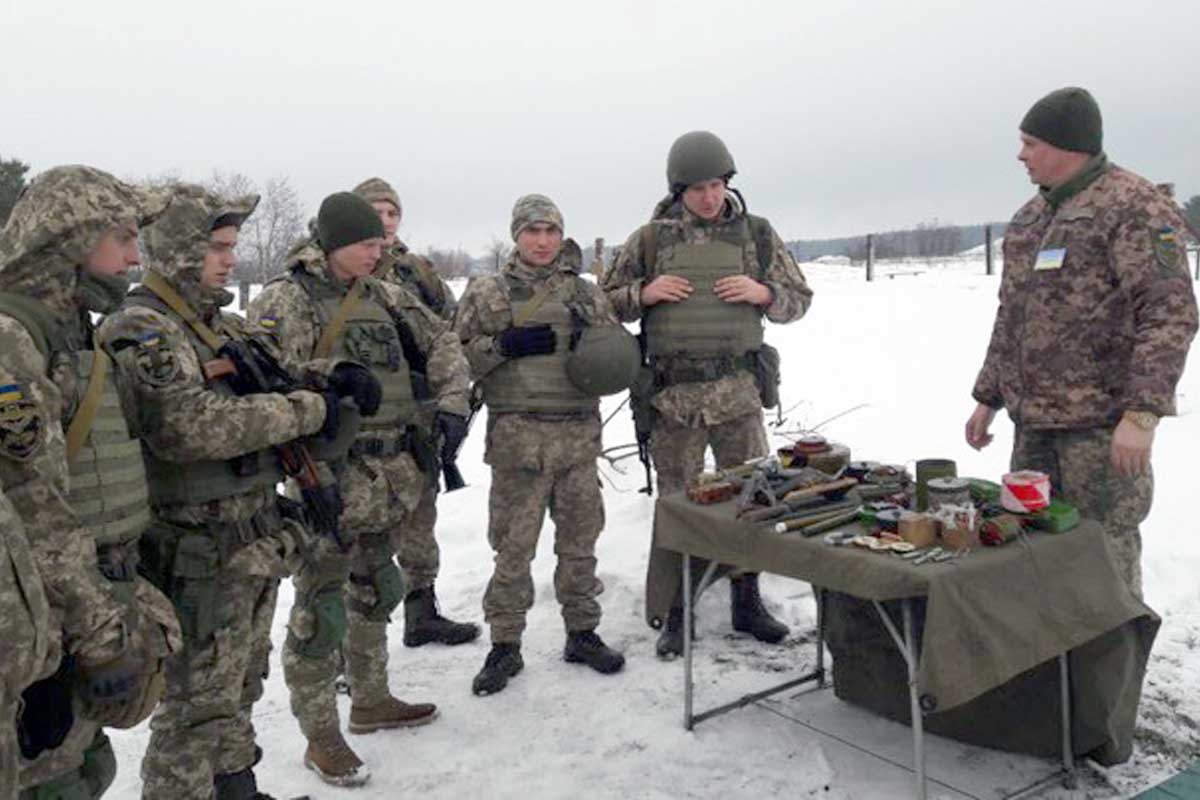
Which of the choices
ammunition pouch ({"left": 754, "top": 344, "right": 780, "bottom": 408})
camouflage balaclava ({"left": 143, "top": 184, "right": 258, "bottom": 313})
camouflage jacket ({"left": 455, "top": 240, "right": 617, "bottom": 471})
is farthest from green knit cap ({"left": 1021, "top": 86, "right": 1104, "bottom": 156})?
camouflage balaclava ({"left": 143, "top": 184, "right": 258, "bottom": 313})

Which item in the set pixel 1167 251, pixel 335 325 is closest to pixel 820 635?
pixel 1167 251

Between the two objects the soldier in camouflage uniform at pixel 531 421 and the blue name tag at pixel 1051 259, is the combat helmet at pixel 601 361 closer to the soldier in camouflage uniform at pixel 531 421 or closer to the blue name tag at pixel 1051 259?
the soldier in camouflage uniform at pixel 531 421

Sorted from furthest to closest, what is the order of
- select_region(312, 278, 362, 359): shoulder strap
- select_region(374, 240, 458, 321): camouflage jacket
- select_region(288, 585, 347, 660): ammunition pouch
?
select_region(374, 240, 458, 321): camouflage jacket, select_region(312, 278, 362, 359): shoulder strap, select_region(288, 585, 347, 660): ammunition pouch

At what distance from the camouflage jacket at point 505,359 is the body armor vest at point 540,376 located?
48mm

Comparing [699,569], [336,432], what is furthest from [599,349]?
[336,432]

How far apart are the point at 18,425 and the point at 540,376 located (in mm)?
2667

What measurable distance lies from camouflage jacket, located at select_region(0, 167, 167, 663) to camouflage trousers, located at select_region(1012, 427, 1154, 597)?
3451 mm

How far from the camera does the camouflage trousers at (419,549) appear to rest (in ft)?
17.4

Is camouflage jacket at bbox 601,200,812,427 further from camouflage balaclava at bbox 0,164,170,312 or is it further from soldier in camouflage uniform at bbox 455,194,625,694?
camouflage balaclava at bbox 0,164,170,312

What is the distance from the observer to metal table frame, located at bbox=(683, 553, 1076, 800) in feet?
9.74

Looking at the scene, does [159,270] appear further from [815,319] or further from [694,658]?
[815,319]

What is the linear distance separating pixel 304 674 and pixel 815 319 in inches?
529

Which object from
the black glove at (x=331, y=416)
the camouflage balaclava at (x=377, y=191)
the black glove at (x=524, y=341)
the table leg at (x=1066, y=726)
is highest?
the camouflage balaclava at (x=377, y=191)

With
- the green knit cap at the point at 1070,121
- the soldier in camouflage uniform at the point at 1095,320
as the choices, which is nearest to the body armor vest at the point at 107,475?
the soldier in camouflage uniform at the point at 1095,320
